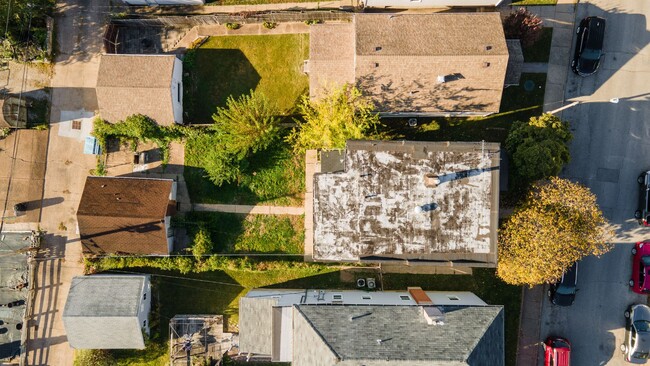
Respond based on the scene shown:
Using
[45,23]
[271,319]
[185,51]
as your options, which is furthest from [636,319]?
[45,23]

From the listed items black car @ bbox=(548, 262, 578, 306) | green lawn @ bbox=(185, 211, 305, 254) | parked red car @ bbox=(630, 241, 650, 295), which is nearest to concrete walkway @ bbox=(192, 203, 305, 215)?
green lawn @ bbox=(185, 211, 305, 254)

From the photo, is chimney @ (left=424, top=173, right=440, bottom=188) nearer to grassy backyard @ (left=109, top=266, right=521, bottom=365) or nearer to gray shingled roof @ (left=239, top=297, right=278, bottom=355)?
grassy backyard @ (left=109, top=266, right=521, bottom=365)

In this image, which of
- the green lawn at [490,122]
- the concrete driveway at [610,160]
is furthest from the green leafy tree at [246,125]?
the concrete driveway at [610,160]

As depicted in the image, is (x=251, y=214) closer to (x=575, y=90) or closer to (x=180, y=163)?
(x=180, y=163)

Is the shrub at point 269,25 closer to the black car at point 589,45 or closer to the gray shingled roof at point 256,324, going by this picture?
the gray shingled roof at point 256,324

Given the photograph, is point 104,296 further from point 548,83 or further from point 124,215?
point 548,83

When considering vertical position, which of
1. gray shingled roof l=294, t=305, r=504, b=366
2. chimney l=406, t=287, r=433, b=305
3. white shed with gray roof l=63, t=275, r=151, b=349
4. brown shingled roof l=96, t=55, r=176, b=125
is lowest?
white shed with gray roof l=63, t=275, r=151, b=349
